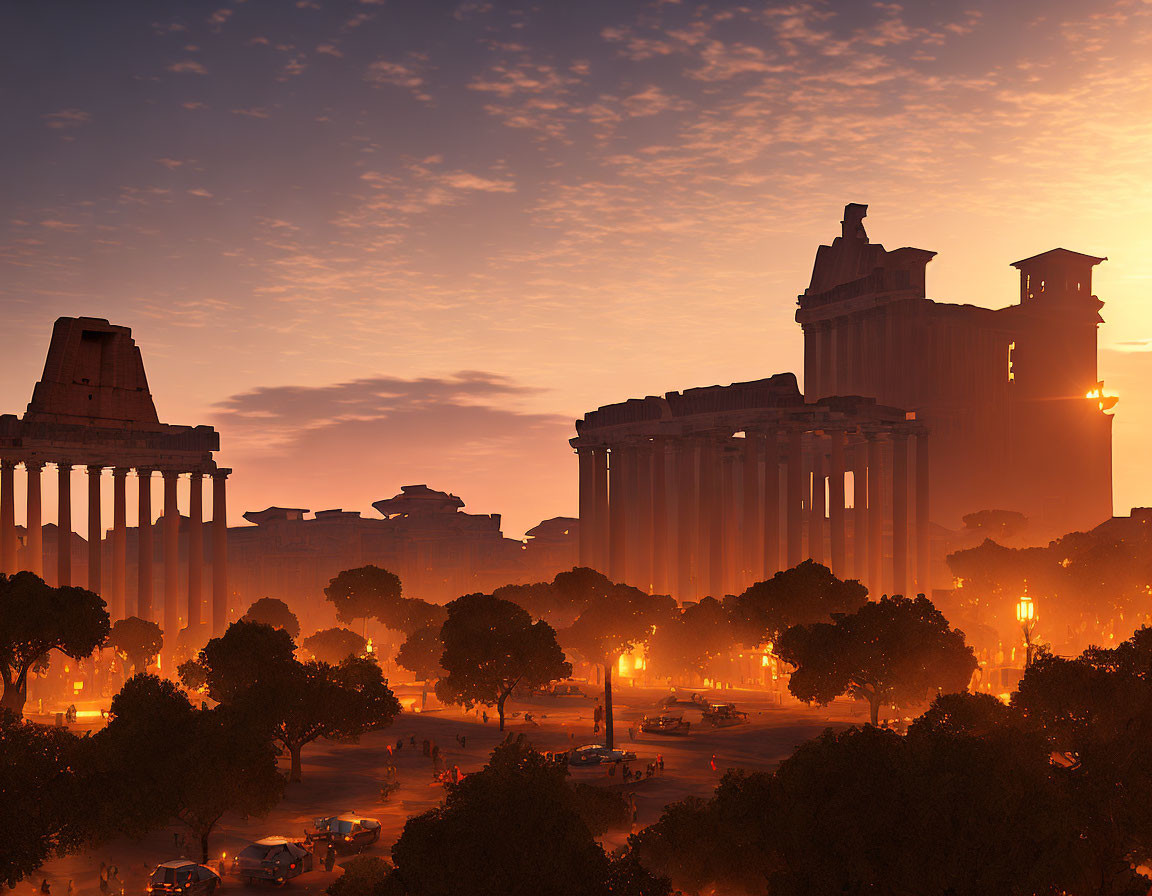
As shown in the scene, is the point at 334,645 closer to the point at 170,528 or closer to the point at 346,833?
the point at 170,528

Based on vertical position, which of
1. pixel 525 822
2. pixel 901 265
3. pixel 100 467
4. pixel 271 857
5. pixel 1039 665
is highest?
pixel 901 265

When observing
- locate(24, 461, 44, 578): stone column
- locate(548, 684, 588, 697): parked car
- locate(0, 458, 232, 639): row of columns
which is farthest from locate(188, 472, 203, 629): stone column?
locate(548, 684, 588, 697): parked car

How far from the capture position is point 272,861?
4425 cm

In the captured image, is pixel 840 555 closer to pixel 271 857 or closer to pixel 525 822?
pixel 271 857

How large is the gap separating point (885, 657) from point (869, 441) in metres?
47.4

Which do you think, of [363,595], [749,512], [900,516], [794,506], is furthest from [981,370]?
[363,595]

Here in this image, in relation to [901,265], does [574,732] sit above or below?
below

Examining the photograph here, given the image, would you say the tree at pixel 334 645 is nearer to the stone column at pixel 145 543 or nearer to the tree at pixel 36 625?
the stone column at pixel 145 543

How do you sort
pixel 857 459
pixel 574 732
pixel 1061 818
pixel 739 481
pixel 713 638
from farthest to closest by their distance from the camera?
pixel 739 481, pixel 857 459, pixel 713 638, pixel 574 732, pixel 1061 818

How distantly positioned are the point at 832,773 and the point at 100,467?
261ft

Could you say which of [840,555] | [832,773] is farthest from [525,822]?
[840,555]

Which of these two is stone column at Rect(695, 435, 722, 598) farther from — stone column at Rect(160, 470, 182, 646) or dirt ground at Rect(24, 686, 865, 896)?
stone column at Rect(160, 470, 182, 646)

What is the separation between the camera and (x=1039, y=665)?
42156 mm

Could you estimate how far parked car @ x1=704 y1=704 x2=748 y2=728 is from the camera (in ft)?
249
